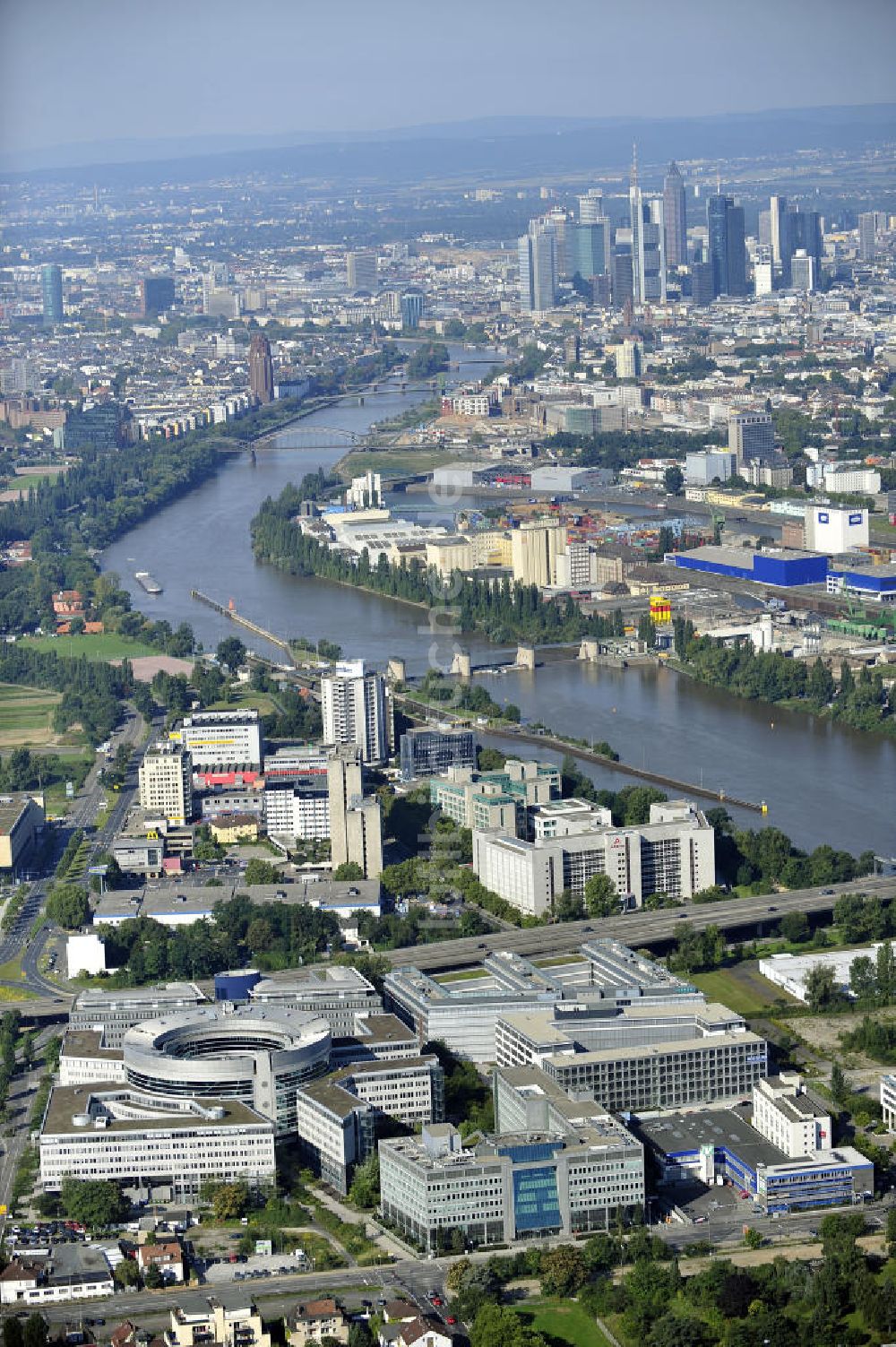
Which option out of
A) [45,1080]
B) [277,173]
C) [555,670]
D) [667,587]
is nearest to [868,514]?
[667,587]

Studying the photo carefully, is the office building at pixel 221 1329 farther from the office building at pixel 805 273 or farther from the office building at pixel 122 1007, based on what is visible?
the office building at pixel 805 273

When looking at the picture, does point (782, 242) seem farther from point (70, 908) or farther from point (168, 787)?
point (70, 908)

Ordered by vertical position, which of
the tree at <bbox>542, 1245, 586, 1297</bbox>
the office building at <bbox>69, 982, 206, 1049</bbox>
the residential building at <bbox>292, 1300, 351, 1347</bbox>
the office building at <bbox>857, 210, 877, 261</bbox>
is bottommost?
the tree at <bbox>542, 1245, 586, 1297</bbox>

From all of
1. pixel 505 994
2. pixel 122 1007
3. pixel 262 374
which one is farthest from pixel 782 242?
pixel 122 1007

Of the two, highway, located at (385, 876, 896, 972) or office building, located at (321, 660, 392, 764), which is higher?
office building, located at (321, 660, 392, 764)

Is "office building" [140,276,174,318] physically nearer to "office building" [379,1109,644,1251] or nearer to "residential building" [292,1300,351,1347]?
Answer: "office building" [379,1109,644,1251]

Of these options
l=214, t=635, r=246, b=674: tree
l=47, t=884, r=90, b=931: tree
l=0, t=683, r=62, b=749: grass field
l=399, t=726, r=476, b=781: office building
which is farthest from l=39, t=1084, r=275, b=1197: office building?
l=214, t=635, r=246, b=674: tree
